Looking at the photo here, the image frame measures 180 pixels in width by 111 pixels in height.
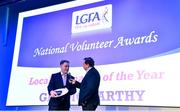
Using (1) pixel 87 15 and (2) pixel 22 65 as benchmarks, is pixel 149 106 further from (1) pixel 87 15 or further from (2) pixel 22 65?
(2) pixel 22 65

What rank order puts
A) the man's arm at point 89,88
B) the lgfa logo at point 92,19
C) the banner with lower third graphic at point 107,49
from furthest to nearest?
1. the lgfa logo at point 92,19
2. the banner with lower third graphic at point 107,49
3. the man's arm at point 89,88

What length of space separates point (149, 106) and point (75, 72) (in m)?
1.06

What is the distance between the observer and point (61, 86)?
3.50 m

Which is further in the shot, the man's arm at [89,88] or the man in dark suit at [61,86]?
the man in dark suit at [61,86]

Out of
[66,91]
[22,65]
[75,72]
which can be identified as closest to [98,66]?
[75,72]

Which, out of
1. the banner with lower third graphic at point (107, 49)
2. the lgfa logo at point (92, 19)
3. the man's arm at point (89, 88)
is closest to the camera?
the man's arm at point (89, 88)

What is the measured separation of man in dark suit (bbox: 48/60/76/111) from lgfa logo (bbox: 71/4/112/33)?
0.74 meters

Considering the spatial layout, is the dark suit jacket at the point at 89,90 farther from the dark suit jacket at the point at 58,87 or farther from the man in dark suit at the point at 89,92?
the dark suit jacket at the point at 58,87

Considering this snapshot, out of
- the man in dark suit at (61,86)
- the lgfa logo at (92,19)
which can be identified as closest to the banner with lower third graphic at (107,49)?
the lgfa logo at (92,19)

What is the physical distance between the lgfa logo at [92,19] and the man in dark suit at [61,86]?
738 millimetres

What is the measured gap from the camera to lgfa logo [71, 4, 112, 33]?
3977mm

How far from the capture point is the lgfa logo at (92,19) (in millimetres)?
3977

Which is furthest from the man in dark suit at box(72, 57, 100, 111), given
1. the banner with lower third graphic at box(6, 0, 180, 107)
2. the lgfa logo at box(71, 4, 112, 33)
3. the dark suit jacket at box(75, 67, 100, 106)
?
the lgfa logo at box(71, 4, 112, 33)

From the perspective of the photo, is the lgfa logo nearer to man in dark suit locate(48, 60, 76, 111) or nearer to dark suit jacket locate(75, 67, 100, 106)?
man in dark suit locate(48, 60, 76, 111)
